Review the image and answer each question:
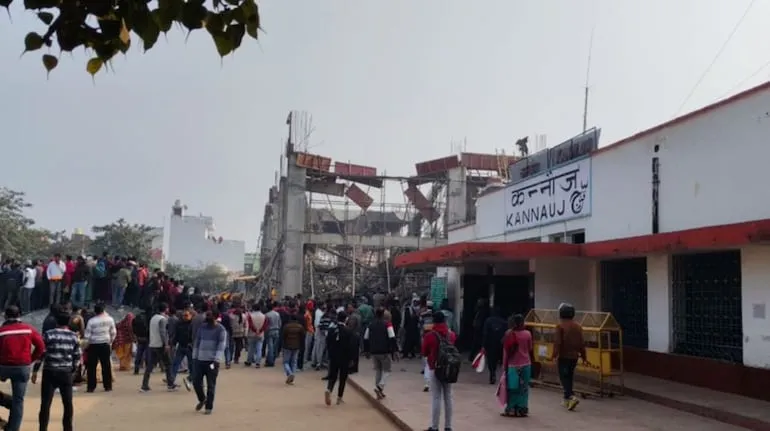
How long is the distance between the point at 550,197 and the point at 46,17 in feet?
45.2

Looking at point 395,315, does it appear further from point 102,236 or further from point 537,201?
point 102,236

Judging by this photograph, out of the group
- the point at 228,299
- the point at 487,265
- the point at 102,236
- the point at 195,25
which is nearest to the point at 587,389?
the point at 487,265

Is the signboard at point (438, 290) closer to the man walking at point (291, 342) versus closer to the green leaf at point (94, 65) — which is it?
the man walking at point (291, 342)

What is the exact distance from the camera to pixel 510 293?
18812mm

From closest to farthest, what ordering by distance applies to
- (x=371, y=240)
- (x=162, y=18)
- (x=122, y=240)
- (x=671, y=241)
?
(x=162, y=18)
(x=671, y=241)
(x=371, y=240)
(x=122, y=240)

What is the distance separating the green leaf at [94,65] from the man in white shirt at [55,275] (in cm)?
1910

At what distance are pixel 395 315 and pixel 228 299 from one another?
6630mm

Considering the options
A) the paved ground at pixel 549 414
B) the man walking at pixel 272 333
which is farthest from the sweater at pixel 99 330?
the man walking at pixel 272 333

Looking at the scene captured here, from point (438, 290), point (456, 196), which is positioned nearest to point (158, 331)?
point (438, 290)

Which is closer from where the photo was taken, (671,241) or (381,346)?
(671,241)

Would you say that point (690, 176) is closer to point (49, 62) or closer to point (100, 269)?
point (49, 62)

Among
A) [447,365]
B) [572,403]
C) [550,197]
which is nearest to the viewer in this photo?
[447,365]

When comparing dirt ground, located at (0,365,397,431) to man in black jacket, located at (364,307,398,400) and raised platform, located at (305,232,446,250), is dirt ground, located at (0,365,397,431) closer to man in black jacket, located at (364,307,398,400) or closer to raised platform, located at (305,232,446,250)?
man in black jacket, located at (364,307,398,400)

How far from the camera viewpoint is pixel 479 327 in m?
15.1
